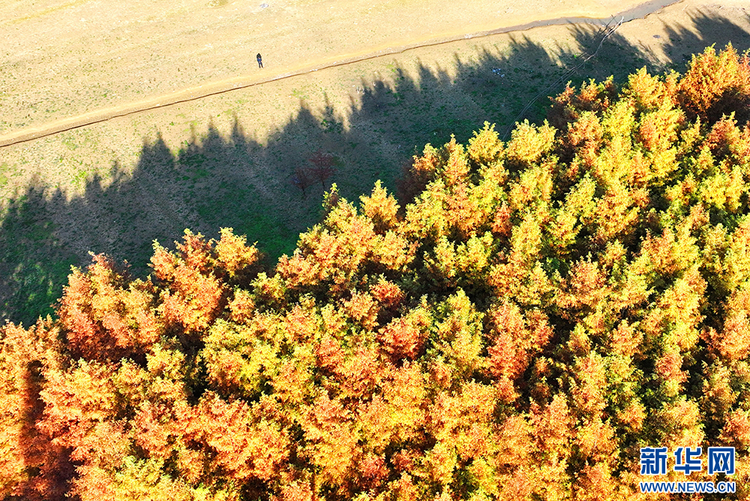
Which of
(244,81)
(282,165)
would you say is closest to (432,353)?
(282,165)

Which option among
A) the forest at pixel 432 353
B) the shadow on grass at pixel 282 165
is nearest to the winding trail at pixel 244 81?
the shadow on grass at pixel 282 165

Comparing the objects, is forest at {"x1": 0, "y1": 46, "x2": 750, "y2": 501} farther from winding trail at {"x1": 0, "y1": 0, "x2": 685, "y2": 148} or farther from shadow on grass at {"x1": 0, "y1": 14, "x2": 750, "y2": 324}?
winding trail at {"x1": 0, "y1": 0, "x2": 685, "y2": 148}

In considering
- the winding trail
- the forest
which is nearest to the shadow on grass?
the winding trail

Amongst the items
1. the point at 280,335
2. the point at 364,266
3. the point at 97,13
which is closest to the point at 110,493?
the point at 280,335

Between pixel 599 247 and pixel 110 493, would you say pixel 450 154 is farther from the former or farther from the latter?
pixel 110 493

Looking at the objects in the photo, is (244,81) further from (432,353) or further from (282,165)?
(432,353)

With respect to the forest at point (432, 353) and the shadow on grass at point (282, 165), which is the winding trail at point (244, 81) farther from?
the forest at point (432, 353)
